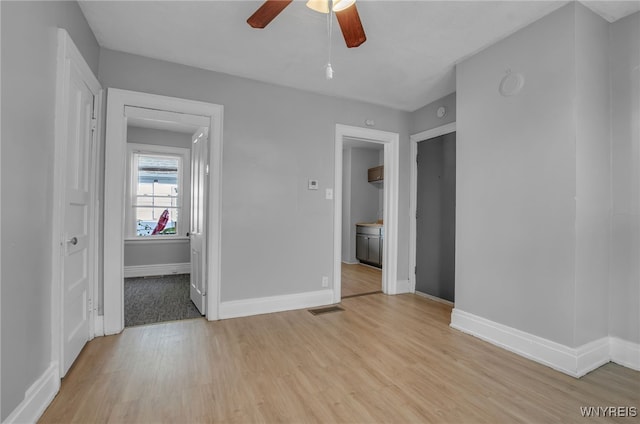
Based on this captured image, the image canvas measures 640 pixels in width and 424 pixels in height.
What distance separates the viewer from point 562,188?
2191 millimetres

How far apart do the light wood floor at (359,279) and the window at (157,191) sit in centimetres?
311

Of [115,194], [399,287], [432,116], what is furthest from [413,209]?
[115,194]

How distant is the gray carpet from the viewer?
320 centimetres

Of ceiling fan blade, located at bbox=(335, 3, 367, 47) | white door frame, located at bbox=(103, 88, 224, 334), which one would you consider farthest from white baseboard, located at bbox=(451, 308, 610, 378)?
white door frame, located at bbox=(103, 88, 224, 334)

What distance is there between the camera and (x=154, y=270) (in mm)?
5289

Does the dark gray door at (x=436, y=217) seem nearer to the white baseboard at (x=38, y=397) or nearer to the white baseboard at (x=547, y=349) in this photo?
the white baseboard at (x=547, y=349)

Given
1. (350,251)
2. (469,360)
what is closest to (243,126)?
(469,360)

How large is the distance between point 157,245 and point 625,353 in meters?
6.01

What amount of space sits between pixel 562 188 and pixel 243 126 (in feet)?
9.47

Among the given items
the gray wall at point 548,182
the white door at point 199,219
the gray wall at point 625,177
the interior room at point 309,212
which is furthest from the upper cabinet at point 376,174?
the gray wall at point 625,177

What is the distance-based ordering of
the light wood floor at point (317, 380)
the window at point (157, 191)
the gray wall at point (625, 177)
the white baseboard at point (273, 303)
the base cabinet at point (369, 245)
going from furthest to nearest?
1. the base cabinet at point (369, 245)
2. the window at point (157, 191)
3. the white baseboard at point (273, 303)
4. the gray wall at point (625, 177)
5. the light wood floor at point (317, 380)

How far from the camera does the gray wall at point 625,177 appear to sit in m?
2.25

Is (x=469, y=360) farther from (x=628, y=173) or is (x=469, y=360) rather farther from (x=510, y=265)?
(x=628, y=173)

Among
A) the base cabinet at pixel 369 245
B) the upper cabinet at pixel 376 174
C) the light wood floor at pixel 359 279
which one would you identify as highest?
the upper cabinet at pixel 376 174
